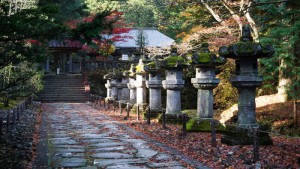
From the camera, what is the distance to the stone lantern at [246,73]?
846cm

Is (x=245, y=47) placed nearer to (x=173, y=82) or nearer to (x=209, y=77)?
(x=209, y=77)

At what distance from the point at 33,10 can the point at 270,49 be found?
5.18 m

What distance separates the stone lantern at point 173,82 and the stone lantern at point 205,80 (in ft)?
5.21

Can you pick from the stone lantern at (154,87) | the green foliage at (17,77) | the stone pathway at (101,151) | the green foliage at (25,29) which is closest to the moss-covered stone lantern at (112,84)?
the green foliage at (17,77)

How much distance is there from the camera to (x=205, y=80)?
11.1 metres

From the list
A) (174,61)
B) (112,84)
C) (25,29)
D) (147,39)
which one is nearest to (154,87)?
(174,61)

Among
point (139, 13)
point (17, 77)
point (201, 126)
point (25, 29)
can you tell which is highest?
point (139, 13)

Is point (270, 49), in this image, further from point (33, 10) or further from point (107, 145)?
point (33, 10)

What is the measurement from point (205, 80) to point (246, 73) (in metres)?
2.43

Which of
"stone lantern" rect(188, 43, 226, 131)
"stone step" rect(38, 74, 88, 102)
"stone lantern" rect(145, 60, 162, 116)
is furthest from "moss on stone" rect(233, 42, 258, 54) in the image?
"stone step" rect(38, 74, 88, 102)

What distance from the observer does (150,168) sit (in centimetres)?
688

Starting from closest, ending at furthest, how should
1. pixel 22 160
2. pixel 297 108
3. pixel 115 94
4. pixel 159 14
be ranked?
pixel 22 160 < pixel 297 108 < pixel 115 94 < pixel 159 14

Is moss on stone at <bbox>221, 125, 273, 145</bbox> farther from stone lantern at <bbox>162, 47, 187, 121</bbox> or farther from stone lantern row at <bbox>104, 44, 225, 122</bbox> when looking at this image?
stone lantern at <bbox>162, 47, 187, 121</bbox>

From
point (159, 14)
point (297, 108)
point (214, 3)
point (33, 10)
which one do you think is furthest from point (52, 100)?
point (159, 14)
